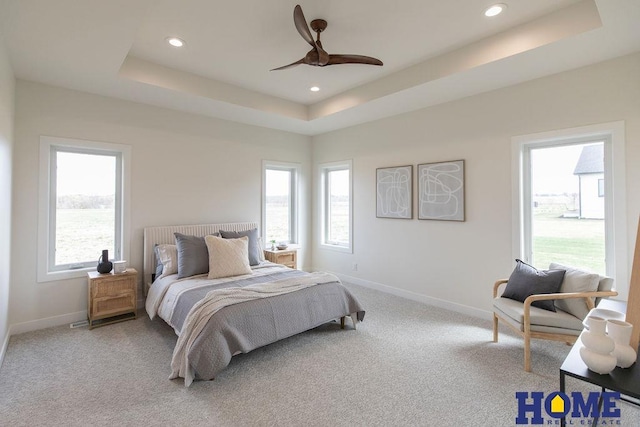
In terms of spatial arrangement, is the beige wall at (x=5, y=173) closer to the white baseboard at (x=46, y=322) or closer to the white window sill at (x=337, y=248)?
the white baseboard at (x=46, y=322)

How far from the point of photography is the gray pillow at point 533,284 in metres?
2.74

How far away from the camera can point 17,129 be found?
326 centimetres

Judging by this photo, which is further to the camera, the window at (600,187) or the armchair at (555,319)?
the window at (600,187)

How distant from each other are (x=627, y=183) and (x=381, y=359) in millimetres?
2734

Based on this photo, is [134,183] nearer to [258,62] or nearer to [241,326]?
[258,62]

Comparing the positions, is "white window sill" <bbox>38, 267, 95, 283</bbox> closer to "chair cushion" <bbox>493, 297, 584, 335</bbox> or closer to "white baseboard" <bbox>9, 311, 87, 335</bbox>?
"white baseboard" <bbox>9, 311, 87, 335</bbox>

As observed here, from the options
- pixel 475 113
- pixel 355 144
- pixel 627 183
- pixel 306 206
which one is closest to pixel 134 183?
pixel 306 206

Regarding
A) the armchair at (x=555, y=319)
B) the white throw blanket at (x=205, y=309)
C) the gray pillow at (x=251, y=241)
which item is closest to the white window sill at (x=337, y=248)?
the gray pillow at (x=251, y=241)

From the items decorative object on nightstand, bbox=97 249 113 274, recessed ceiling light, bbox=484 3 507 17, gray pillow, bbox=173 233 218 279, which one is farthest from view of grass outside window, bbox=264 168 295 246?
recessed ceiling light, bbox=484 3 507 17

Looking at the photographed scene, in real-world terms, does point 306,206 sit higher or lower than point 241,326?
higher

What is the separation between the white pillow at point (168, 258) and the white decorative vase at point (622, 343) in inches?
151

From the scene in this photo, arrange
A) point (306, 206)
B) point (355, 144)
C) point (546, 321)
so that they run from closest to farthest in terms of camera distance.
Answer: point (546, 321) < point (355, 144) < point (306, 206)

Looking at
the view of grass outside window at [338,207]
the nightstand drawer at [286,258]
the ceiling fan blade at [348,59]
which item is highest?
the ceiling fan blade at [348,59]

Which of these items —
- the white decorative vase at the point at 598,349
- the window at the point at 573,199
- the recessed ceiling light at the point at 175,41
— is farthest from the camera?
the recessed ceiling light at the point at 175,41
